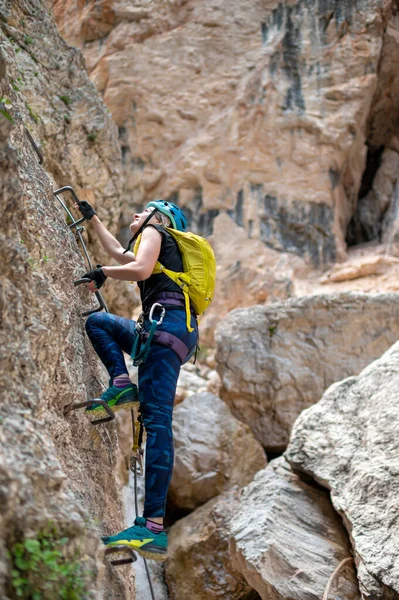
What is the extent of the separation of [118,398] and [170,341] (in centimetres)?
Result: 47

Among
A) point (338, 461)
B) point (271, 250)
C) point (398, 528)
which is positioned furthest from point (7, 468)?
point (271, 250)

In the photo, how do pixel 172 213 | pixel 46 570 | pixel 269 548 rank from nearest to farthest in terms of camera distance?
pixel 46 570 → pixel 172 213 → pixel 269 548

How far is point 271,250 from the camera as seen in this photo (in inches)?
638

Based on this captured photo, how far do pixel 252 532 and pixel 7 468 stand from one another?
3.58 m

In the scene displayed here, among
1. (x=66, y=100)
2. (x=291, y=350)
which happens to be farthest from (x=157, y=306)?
(x=291, y=350)

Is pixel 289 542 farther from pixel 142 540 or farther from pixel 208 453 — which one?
pixel 208 453

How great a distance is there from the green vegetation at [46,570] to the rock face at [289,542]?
10.0 feet

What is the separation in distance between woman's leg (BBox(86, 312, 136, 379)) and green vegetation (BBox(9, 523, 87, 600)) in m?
1.72

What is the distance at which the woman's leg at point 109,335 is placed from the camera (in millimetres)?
4180

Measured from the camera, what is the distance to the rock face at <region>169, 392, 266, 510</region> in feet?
26.6

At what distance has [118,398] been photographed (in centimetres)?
394

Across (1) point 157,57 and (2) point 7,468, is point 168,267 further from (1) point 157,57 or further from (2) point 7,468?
(1) point 157,57

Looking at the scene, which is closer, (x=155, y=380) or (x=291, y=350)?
(x=155, y=380)

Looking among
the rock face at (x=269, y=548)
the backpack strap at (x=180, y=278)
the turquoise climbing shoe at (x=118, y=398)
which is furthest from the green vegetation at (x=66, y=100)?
the rock face at (x=269, y=548)
